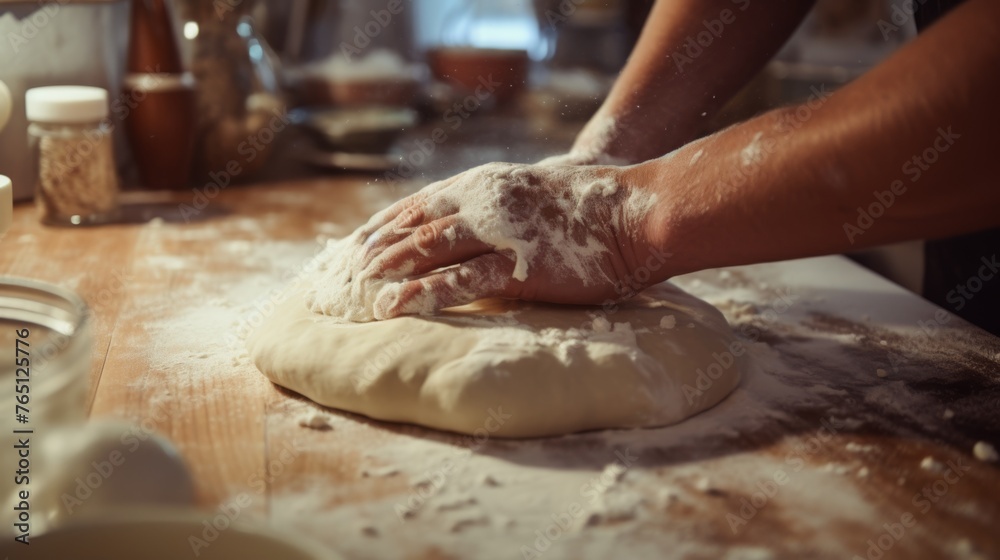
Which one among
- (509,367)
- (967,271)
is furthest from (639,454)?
(967,271)

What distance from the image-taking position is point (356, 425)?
1.13m

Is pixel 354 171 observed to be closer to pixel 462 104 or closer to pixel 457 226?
pixel 462 104

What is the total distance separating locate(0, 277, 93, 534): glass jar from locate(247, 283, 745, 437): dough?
0.33 meters

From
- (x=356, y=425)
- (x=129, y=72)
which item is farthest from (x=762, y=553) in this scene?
(x=129, y=72)

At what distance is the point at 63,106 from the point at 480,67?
5.14 feet

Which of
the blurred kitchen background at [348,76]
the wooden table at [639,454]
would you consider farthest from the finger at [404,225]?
the blurred kitchen background at [348,76]

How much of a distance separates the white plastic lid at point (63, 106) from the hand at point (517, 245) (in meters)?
0.97

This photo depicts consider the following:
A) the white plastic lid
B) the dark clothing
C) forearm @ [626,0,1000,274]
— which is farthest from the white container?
the dark clothing

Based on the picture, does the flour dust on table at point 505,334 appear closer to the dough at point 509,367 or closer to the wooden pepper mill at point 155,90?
the dough at point 509,367

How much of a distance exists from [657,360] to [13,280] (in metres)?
0.78

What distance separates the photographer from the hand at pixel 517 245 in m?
1.19

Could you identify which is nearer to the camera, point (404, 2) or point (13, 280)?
point (13, 280)

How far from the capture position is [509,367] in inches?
43.4

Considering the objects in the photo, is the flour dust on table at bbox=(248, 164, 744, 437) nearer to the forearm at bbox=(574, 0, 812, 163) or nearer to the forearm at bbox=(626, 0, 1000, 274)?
the forearm at bbox=(626, 0, 1000, 274)
